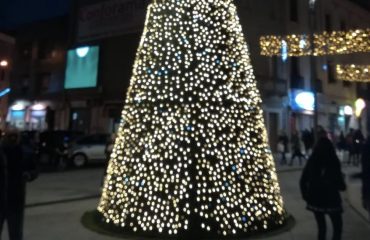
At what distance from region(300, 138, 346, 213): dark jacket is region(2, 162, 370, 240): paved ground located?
120 cm

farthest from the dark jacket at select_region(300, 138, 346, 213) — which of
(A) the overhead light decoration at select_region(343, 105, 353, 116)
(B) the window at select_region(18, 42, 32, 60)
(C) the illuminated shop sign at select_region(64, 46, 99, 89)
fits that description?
(B) the window at select_region(18, 42, 32, 60)

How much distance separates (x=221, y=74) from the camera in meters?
6.16

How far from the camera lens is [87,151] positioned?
64.1 feet

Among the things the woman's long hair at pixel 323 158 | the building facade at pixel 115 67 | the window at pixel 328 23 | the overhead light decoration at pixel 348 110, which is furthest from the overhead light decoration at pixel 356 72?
the woman's long hair at pixel 323 158

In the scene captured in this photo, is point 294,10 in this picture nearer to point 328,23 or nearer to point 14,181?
point 328,23

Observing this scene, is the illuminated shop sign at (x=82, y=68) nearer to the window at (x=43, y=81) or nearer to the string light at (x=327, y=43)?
the window at (x=43, y=81)

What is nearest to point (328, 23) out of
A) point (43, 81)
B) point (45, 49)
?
point (45, 49)

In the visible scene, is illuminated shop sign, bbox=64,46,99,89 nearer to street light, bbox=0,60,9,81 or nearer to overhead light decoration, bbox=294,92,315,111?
overhead light decoration, bbox=294,92,315,111

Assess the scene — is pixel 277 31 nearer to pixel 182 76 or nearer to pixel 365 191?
pixel 182 76

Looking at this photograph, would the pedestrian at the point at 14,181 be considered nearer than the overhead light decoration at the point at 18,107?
Yes

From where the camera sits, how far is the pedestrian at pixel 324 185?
16.0ft

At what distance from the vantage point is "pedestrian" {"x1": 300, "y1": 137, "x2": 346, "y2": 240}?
4.88 meters

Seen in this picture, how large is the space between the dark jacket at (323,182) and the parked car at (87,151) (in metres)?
15.2

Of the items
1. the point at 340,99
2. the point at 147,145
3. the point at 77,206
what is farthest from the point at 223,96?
the point at 340,99
